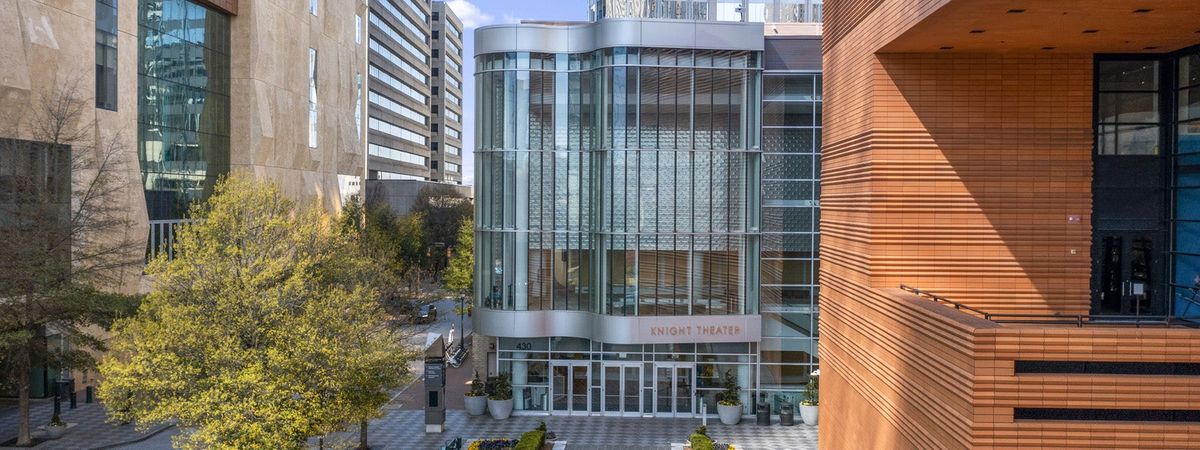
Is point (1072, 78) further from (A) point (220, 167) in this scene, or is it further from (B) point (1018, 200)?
(A) point (220, 167)

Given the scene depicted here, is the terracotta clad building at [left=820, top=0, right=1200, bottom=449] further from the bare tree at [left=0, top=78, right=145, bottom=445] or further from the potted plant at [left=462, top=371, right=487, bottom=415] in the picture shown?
the bare tree at [left=0, top=78, right=145, bottom=445]

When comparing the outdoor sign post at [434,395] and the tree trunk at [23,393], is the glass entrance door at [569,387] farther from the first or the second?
the tree trunk at [23,393]

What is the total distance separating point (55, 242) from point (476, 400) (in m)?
13.9

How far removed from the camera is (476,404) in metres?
31.8

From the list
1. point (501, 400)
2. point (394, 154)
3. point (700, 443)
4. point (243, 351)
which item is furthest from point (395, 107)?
point (243, 351)

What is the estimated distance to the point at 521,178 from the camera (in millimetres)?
31953

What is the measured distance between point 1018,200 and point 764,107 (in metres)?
16.6

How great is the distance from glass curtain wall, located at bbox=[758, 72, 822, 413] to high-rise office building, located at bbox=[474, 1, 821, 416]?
0.05 m

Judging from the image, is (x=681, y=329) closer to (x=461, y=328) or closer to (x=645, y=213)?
(x=645, y=213)

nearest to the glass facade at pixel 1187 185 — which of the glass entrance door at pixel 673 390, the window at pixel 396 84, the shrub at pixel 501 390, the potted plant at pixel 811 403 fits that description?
the potted plant at pixel 811 403

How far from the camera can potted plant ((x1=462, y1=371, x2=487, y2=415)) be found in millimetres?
31797

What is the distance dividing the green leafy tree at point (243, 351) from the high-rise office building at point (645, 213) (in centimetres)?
831

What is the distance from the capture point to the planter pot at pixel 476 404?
31.8 meters

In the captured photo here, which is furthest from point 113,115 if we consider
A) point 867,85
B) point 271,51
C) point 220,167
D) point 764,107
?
point 867,85
